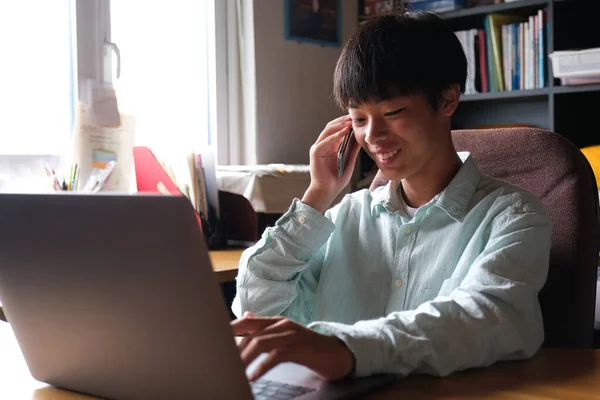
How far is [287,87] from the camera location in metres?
2.80

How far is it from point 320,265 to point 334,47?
181cm

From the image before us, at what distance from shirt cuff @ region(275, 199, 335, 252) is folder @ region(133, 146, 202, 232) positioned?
105 cm

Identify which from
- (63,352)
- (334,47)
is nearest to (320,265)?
(63,352)

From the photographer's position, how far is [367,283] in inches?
→ 47.5

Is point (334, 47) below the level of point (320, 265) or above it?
above

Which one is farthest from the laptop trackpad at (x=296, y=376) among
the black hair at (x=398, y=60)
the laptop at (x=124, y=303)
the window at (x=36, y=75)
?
the window at (x=36, y=75)

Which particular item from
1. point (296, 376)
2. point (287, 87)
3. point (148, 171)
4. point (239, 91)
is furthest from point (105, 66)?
point (296, 376)

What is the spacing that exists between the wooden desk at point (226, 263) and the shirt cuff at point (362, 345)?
2.23ft

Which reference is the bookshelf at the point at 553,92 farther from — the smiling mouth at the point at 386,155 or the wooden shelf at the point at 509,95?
the smiling mouth at the point at 386,155

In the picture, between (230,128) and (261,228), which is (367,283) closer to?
(261,228)

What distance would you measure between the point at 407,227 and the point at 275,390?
47 cm

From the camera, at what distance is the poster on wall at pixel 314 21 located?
2762 millimetres

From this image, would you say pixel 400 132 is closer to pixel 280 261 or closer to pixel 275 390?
pixel 280 261

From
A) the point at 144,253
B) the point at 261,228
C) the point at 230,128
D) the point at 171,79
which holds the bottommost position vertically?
the point at 261,228
